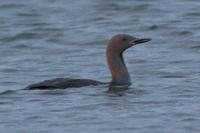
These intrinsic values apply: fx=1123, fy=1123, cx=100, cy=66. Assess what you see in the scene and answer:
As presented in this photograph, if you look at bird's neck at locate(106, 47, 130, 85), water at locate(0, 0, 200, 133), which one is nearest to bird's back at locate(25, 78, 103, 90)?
water at locate(0, 0, 200, 133)

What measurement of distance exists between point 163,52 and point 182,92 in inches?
154

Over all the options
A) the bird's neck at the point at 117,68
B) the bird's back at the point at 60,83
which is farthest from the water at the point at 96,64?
the bird's neck at the point at 117,68

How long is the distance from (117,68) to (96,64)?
6.64 ft

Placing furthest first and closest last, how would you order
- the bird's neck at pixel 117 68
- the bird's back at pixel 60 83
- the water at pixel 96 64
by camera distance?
the bird's neck at pixel 117 68
the bird's back at pixel 60 83
the water at pixel 96 64

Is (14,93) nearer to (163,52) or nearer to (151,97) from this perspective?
(151,97)

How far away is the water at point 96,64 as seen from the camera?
1373 centimetres

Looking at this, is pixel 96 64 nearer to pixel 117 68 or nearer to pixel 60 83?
pixel 117 68

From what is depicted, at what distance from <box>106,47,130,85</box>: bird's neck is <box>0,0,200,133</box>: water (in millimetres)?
205

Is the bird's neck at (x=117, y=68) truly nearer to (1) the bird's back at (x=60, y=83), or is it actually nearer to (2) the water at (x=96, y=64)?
(2) the water at (x=96, y=64)

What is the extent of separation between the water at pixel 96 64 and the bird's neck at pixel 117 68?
205mm

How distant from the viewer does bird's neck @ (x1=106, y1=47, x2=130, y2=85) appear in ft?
53.7

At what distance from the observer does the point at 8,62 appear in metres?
18.8

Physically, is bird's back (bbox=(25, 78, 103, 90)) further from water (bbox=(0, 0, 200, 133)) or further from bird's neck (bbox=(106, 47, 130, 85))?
bird's neck (bbox=(106, 47, 130, 85))

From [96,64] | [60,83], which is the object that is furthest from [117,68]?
[96,64]
